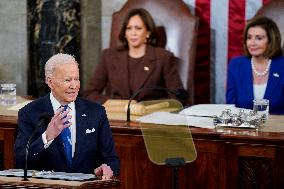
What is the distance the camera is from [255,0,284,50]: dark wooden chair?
20.5ft

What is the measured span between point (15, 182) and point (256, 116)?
1995mm

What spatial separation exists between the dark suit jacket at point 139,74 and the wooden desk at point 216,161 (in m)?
1.19

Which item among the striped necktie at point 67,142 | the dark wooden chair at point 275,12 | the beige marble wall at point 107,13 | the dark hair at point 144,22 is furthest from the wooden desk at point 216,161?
the beige marble wall at point 107,13

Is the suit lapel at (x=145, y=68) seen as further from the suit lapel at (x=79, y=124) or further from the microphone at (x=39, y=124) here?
the microphone at (x=39, y=124)

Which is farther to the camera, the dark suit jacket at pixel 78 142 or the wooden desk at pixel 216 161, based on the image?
the wooden desk at pixel 216 161

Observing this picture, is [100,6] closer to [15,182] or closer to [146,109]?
[146,109]

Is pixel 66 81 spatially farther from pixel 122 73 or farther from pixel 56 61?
pixel 122 73

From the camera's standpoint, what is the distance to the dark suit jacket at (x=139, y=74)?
6184 millimetres

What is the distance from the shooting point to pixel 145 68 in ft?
20.4

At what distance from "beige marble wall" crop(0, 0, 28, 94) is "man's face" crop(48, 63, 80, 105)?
3.39 metres

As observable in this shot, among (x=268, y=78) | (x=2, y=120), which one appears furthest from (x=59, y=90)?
(x=268, y=78)

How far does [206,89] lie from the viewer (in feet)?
23.2

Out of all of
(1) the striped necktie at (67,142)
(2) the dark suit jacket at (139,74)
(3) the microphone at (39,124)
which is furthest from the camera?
(2) the dark suit jacket at (139,74)

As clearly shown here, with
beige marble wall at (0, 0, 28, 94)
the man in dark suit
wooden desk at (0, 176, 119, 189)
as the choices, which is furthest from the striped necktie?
beige marble wall at (0, 0, 28, 94)
